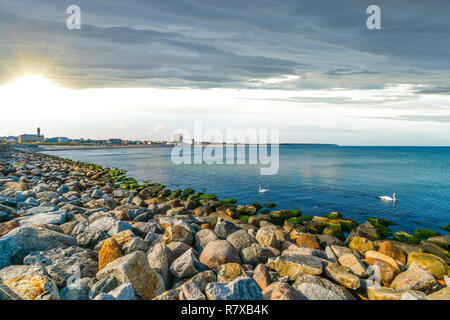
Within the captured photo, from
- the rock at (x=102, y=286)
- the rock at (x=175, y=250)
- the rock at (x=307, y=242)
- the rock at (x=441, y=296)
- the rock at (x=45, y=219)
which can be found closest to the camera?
the rock at (x=102, y=286)

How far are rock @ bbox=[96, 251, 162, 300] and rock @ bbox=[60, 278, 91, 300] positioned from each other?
361 mm

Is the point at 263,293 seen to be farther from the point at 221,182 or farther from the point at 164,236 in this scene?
the point at 221,182

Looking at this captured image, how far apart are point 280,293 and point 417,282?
15.1ft

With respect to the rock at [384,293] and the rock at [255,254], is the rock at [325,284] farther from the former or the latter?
the rock at [255,254]

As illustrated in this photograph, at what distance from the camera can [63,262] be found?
246 inches

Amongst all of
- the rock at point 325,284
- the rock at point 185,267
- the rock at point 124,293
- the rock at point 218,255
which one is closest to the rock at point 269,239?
the rock at point 218,255

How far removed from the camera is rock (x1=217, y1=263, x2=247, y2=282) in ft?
20.7

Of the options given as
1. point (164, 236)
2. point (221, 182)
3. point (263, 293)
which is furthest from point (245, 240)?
point (221, 182)

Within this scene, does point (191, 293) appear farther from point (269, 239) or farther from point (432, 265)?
point (432, 265)

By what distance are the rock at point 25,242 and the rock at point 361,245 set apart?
11213 millimetres

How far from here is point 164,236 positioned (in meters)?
8.80

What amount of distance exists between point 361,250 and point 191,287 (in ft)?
28.9

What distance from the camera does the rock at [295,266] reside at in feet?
23.0

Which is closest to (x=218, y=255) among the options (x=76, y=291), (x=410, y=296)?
(x=76, y=291)
